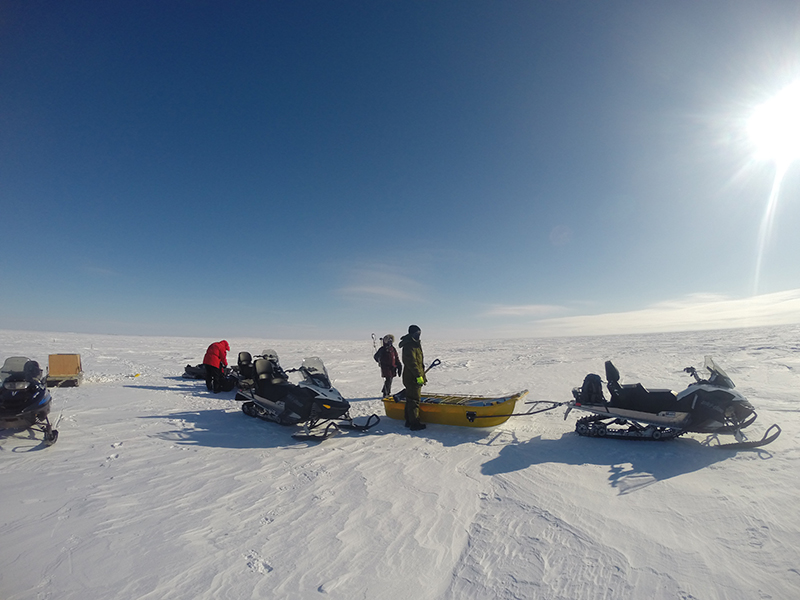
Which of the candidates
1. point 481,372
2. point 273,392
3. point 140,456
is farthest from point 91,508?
point 481,372

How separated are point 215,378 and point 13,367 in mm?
4858

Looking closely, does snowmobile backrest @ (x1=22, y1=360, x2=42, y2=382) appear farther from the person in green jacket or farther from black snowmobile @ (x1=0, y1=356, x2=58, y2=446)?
the person in green jacket

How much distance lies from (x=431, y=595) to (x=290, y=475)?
2599mm

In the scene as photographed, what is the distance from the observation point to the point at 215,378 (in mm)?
10461

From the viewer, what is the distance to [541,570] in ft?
9.45

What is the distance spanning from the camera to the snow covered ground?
273 centimetres

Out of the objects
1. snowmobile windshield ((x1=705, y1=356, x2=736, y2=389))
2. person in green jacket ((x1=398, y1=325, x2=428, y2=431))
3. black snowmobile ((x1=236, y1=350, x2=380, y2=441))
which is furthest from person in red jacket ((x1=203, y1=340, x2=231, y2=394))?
snowmobile windshield ((x1=705, y1=356, x2=736, y2=389))

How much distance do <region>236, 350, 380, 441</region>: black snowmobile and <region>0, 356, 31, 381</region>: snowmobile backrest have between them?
11.2ft

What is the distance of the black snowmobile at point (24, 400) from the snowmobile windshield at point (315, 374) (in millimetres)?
3730

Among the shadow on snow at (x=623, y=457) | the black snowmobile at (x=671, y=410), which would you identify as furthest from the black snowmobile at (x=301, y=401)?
the black snowmobile at (x=671, y=410)

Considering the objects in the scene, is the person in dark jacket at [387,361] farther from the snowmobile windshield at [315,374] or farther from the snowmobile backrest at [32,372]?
the snowmobile backrest at [32,372]

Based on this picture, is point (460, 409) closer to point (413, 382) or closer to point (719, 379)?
point (413, 382)

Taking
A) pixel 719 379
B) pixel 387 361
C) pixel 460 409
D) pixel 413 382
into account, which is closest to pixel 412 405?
pixel 413 382

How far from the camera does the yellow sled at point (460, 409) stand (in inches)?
254
